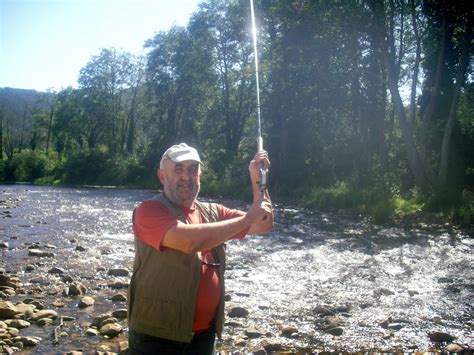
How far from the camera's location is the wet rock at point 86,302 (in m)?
8.29

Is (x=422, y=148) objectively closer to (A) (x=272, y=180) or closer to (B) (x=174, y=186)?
(A) (x=272, y=180)

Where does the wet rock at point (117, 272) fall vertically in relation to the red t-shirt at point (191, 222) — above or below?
below

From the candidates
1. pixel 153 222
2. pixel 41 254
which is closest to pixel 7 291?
pixel 41 254

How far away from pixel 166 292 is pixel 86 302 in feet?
18.6

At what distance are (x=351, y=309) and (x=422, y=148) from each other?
20152 millimetres

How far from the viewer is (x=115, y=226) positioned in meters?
18.2

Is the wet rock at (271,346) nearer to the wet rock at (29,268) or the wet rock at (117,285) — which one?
the wet rock at (117,285)

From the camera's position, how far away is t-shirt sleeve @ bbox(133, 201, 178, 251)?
10.6ft

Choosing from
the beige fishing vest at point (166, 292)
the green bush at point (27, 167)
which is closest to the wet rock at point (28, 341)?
the beige fishing vest at point (166, 292)

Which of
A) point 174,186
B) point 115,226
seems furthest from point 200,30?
point 174,186

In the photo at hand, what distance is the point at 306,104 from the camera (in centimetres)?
3369

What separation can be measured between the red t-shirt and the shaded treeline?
54.8 feet

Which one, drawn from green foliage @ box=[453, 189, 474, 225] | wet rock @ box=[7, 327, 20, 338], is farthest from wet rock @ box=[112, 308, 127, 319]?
green foliage @ box=[453, 189, 474, 225]

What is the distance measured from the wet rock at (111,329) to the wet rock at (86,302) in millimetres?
1419
